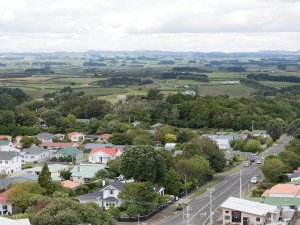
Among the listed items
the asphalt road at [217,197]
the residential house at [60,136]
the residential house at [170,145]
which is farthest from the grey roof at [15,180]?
the residential house at [60,136]

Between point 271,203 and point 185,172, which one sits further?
point 185,172

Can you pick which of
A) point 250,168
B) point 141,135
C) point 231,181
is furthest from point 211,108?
point 231,181

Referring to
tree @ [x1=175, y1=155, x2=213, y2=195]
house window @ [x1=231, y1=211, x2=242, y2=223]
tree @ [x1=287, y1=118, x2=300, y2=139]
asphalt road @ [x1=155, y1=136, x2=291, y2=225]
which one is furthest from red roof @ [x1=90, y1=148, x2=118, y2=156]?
house window @ [x1=231, y1=211, x2=242, y2=223]

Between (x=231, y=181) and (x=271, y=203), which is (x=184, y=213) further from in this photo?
(x=231, y=181)

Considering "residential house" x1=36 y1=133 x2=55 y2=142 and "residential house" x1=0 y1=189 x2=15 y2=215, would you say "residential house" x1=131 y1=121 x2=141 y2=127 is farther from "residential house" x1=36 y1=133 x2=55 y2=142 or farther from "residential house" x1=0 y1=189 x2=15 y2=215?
"residential house" x1=0 y1=189 x2=15 y2=215

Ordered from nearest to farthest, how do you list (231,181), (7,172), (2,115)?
(231,181) → (7,172) → (2,115)

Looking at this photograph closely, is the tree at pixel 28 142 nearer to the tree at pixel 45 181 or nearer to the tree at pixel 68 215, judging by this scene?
the tree at pixel 45 181
